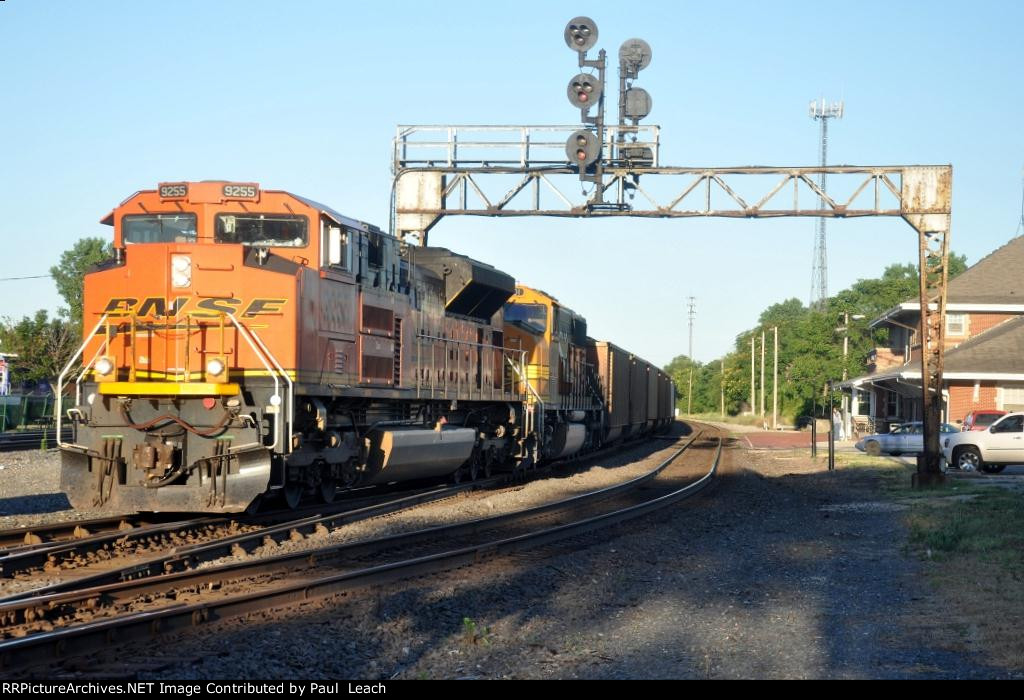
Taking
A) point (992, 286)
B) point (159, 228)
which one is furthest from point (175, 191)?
point (992, 286)

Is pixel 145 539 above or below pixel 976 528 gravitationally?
above

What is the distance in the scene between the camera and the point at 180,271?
1268 centimetres

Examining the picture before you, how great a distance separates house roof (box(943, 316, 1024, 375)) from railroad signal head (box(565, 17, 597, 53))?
947 inches

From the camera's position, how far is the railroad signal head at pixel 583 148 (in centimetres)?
2011

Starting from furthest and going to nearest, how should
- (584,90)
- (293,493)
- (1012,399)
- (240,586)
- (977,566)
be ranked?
(1012,399), (584,90), (293,493), (977,566), (240,586)

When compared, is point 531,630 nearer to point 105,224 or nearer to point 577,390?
point 105,224

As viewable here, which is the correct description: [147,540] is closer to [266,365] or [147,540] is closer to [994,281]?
[266,365]

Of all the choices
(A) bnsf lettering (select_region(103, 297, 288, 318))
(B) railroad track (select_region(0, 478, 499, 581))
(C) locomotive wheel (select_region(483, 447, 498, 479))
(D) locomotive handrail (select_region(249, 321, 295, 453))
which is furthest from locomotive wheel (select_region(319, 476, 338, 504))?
(C) locomotive wheel (select_region(483, 447, 498, 479))

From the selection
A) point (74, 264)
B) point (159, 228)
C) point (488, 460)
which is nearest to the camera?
point (159, 228)

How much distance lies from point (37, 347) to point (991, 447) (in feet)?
152

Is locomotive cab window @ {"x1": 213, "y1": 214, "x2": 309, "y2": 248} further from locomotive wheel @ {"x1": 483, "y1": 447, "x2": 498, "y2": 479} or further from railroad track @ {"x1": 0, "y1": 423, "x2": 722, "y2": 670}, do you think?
locomotive wheel @ {"x1": 483, "y1": 447, "x2": 498, "y2": 479}
